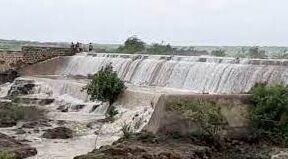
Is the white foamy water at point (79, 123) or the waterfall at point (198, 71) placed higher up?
the waterfall at point (198, 71)

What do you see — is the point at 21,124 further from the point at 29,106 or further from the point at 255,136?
the point at 255,136

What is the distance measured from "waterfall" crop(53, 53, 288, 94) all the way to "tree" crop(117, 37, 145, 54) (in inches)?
512

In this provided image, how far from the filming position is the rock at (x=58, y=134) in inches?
787

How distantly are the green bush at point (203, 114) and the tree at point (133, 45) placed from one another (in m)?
34.0

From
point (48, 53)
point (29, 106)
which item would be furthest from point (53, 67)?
point (29, 106)

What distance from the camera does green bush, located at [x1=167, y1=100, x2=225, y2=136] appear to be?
1728cm

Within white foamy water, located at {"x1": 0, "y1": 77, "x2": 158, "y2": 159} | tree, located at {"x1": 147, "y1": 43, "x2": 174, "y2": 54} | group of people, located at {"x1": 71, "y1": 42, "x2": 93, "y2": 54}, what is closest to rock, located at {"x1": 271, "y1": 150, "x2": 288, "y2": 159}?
white foamy water, located at {"x1": 0, "y1": 77, "x2": 158, "y2": 159}

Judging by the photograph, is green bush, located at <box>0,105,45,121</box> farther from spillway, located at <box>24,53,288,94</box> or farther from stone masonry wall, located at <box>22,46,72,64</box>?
stone masonry wall, located at <box>22,46,72,64</box>

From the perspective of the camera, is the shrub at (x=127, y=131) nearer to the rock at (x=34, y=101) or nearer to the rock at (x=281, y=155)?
the rock at (x=281, y=155)

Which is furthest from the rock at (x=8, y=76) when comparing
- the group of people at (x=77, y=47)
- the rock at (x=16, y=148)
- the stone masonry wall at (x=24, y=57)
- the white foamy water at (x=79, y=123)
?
the rock at (x=16, y=148)

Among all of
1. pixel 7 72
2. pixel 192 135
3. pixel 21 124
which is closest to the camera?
pixel 192 135

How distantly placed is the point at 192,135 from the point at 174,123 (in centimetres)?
60

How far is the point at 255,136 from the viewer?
17453mm

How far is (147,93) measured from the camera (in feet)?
76.4
